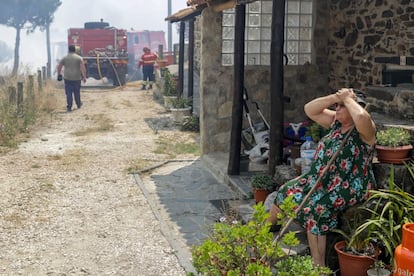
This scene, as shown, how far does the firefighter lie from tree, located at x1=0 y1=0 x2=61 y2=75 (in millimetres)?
22306

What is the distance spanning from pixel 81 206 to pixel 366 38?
446cm

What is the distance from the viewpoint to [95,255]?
541 centimetres

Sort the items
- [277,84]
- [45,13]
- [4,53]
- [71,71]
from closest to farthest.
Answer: [277,84], [71,71], [45,13], [4,53]

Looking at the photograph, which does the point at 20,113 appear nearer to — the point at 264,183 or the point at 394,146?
the point at 264,183

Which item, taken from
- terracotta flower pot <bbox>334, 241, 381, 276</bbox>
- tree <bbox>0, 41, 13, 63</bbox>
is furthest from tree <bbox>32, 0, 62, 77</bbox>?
terracotta flower pot <bbox>334, 241, 381, 276</bbox>

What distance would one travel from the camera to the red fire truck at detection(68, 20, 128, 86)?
24.0 m

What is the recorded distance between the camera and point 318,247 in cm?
440

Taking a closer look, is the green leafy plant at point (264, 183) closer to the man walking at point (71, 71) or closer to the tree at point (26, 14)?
the man walking at point (71, 71)

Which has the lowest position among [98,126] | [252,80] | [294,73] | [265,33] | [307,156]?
[98,126]

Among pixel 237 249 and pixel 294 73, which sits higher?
pixel 294 73

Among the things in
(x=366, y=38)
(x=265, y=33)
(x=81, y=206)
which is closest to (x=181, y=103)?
(x=265, y=33)

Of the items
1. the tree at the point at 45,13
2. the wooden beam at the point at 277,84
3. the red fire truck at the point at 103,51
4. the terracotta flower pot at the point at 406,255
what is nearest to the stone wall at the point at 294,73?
the wooden beam at the point at 277,84


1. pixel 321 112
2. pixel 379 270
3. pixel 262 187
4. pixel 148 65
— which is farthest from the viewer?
pixel 148 65

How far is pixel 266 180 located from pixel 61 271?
2.40 m
